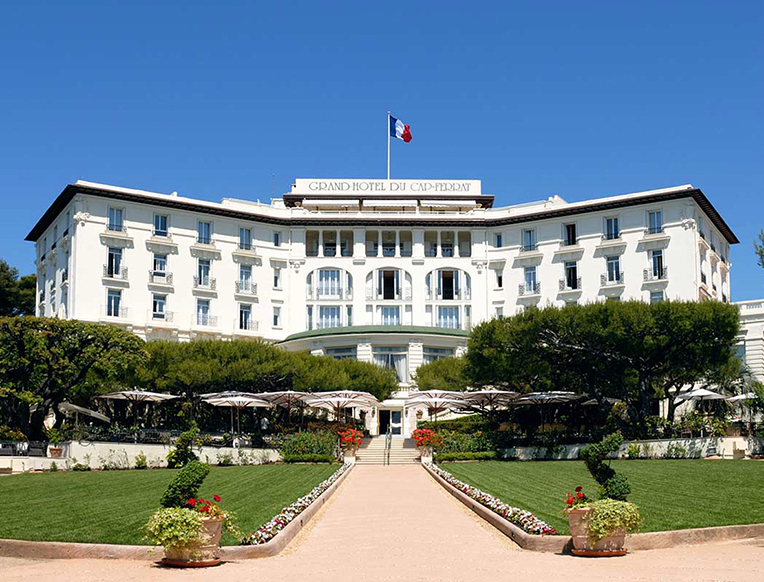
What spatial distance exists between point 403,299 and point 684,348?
122ft

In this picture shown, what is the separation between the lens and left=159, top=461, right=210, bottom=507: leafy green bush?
1617 cm

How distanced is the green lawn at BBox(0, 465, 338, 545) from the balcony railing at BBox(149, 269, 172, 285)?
125ft

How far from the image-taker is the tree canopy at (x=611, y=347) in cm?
5103

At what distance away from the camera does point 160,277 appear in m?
80.1

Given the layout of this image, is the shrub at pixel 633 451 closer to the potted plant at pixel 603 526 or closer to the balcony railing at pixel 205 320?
the potted plant at pixel 603 526

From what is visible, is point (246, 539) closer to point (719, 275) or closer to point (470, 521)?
point (470, 521)

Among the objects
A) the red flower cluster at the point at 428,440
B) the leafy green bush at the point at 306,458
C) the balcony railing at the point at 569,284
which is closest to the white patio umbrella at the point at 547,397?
the red flower cluster at the point at 428,440

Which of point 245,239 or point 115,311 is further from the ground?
point 245,239

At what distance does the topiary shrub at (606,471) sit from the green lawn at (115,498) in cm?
667

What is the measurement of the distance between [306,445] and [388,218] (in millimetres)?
41558

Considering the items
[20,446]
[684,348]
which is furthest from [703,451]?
[20,446]

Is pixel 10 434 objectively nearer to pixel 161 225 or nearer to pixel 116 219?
pixel 116 219

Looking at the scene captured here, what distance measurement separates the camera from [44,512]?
2312cm

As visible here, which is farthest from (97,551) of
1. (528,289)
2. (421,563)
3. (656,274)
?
(528,289)
